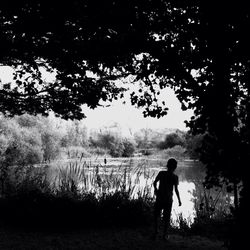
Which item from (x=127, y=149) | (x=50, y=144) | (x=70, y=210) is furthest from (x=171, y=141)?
(x=70, y=210)

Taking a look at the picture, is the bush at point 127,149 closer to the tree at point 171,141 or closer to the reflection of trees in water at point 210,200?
the tree at point 171,141

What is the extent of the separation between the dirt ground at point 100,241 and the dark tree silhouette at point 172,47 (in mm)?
2618

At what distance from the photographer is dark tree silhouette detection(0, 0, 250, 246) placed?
2588 millimetres

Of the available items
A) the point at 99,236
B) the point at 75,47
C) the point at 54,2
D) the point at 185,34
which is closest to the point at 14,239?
the point at 99,236

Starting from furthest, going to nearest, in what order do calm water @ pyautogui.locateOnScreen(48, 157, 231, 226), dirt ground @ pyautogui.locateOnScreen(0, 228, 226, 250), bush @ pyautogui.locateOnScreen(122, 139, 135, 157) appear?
bush @ pyautogui.locateOnScreen(122, 139, 135, 157) < calm water @ pyautogui.locateOnScreen(48, 157, 231, 226) < dirt ground @ pyautogui.locateOnScreen(0, 228, 226, 250)

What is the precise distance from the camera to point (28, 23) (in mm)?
3988

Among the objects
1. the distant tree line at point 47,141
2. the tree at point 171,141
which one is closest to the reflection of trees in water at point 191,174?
the distant tree line at point 47,141

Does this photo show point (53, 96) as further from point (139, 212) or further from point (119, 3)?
point (119, 3)

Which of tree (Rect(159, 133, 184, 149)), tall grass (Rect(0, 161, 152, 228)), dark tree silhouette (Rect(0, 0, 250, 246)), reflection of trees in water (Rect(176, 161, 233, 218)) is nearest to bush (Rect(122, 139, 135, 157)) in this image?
tree (Rect(159, 133, 184, 149))

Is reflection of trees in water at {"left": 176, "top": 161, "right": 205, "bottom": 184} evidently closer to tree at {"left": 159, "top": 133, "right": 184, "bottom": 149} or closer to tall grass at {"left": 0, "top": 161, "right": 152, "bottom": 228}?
tall grass at {"left": 0, "top": 161, "right": 152, "bottom": 228}

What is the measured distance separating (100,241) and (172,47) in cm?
383

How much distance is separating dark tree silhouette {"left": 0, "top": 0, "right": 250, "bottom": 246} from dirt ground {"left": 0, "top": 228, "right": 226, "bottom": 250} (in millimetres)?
2618

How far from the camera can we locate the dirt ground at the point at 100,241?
5.26 meters

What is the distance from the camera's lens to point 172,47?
3.07 m
